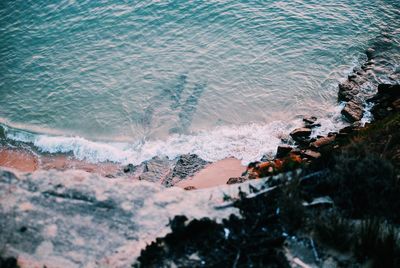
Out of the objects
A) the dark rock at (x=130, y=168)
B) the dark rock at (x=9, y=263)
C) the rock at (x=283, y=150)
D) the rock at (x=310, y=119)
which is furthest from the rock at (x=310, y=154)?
the dark rock at (x=9, y=263)

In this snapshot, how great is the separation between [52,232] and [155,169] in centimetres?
Answer: 427

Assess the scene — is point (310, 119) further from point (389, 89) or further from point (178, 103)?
point (178, 103)

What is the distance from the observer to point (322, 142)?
7.80m

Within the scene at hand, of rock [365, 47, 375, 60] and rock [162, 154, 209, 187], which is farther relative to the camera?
rock [365, 47, 375, 60]

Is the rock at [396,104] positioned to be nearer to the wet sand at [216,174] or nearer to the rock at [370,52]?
the rock at [370,52]

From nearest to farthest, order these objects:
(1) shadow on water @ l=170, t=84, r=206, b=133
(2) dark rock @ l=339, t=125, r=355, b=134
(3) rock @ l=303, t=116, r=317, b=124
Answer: (2) dark rock @ l=339, t=125, r=355, b=134
(3) rock @ l=303, t=116, r=317, b=124
(1) shadow on water @ l=170, t=84, r=206, b=133

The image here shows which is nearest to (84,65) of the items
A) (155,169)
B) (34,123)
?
(34,123)

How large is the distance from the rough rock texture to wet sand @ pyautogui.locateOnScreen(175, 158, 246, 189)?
288cm

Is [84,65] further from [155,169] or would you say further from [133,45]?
[155,169]

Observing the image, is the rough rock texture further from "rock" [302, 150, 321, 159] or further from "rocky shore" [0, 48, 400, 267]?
"rock" [302, 150, 321, 159]

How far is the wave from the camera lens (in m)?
→ 8.81

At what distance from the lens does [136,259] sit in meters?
4.01

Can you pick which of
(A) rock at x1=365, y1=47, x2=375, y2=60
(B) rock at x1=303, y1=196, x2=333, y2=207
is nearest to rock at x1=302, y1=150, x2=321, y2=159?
(B) rock at x1=303, y1=196, x2=333, y2=207

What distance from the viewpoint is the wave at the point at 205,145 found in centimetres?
881
